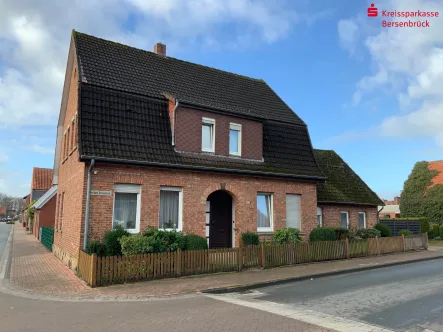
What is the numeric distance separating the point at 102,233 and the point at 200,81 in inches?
343

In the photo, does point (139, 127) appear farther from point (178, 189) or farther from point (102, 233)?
point (102, 233)

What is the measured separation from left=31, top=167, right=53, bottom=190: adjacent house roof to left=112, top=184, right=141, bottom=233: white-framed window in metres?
43.1

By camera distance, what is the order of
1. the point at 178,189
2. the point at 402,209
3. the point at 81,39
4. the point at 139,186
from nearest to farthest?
the point at 139,186 < the point at 178,189 < the point at 81,39 < the point at 402,209

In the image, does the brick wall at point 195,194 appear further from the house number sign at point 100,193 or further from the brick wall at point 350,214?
the brick wall at point 350,214

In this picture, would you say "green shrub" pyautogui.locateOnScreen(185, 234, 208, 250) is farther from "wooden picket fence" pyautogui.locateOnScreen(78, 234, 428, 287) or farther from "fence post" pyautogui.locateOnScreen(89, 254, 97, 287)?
"fence post" pyautogui.locateOnScreen(89, 254, 97, 287)

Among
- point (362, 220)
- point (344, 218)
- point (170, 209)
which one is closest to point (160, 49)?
point (170, 209)

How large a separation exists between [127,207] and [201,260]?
334cm

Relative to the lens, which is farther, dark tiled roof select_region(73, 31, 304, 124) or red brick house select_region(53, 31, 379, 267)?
dark tiled roof select_region(73, 31, 304, 124)

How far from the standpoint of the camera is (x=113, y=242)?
11320 millimetres

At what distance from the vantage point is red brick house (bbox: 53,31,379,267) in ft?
40.8

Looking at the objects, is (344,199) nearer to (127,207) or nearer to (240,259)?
(240,259)

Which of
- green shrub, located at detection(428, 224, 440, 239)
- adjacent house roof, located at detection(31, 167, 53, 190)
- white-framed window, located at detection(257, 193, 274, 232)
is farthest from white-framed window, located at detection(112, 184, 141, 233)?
adjacent house roof, located at detection(31, 167, 53, 190)

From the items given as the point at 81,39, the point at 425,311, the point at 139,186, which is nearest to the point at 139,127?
the point at 139,186

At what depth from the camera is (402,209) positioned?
119ft
